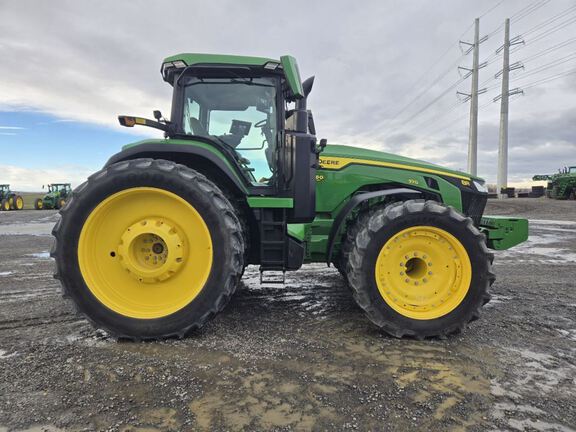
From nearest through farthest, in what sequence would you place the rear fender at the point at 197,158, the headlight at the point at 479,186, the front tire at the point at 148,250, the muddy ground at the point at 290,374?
the muddy ground at the point at 290,374
the front tire at the point at 148,250
the rear fender at the point at 197,158
the headlight at the point at 479,186

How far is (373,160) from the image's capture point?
364cm

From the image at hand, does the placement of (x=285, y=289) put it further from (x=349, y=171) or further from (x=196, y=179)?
(x=196, y=179)

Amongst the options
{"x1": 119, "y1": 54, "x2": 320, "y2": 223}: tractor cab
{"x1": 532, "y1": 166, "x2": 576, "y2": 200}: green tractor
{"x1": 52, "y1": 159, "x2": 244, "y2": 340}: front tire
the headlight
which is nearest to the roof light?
{"x1": 119, "y1": 54, "x2": 320, "y2": 223}: tractor cab

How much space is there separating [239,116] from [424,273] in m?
2.30

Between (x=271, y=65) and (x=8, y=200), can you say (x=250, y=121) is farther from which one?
(x=8, y=200)

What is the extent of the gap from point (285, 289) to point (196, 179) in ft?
7.15

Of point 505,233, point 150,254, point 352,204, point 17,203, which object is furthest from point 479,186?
point 17,203

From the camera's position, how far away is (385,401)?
204 centimetres

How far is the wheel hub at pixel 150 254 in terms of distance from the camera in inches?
112

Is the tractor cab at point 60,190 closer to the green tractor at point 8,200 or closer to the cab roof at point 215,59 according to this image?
the green tractor at point 8,200

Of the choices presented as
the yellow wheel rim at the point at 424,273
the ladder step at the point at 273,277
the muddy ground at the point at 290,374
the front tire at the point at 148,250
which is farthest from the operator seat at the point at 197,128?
the yellow wheel rim at the point at 424,273

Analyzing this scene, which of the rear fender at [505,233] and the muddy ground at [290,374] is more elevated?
the rear fender at [505,233]

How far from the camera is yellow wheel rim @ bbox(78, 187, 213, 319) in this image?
9.37 ft

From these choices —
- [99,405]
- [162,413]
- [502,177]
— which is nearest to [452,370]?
[162,413]
